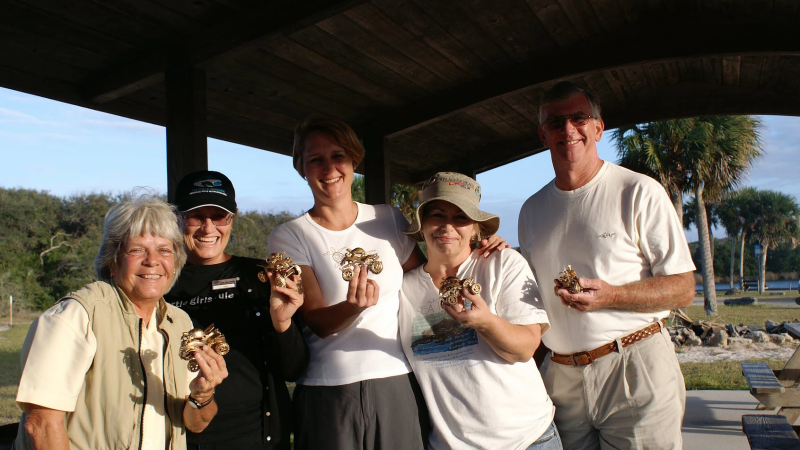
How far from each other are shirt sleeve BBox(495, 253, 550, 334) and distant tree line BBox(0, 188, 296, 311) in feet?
88.0

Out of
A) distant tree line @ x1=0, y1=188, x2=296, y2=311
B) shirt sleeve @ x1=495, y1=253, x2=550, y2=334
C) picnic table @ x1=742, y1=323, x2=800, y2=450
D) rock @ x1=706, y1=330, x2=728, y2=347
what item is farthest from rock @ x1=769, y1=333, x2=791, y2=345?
distant tree line @ x1=0, y1=188, x2=296, y2=311

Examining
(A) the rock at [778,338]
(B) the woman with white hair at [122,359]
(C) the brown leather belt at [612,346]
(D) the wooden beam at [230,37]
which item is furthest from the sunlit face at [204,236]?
(A) the rock at [778,338]

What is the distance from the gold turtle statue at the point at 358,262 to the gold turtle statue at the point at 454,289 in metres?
0.33

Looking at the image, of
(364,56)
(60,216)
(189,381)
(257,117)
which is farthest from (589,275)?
(60,216)

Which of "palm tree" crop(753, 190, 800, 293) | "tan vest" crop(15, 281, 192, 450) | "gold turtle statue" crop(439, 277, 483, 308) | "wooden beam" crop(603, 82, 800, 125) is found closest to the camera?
"tan vest" crop(15, 281, 192, 450)

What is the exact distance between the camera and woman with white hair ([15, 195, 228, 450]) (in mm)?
2086

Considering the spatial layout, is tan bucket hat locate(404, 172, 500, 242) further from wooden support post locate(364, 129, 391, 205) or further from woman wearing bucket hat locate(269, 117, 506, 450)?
wooden support post locate(364, 129, 391, 205)

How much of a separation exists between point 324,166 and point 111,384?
1276 millimetres

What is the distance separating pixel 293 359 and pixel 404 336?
504 mm

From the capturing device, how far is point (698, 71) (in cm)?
597

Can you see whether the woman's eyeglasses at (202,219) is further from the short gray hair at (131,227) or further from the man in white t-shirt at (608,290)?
the man in white t-shirt at (608,290)

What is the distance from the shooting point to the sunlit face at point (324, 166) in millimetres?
2887

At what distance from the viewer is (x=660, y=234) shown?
2.89m

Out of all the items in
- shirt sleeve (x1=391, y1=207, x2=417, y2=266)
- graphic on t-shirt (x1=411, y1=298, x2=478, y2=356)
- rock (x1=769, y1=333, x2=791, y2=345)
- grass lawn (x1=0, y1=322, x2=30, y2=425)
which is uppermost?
shirt sleeve (x1=391, y1=207, x2=417, y2=266)
